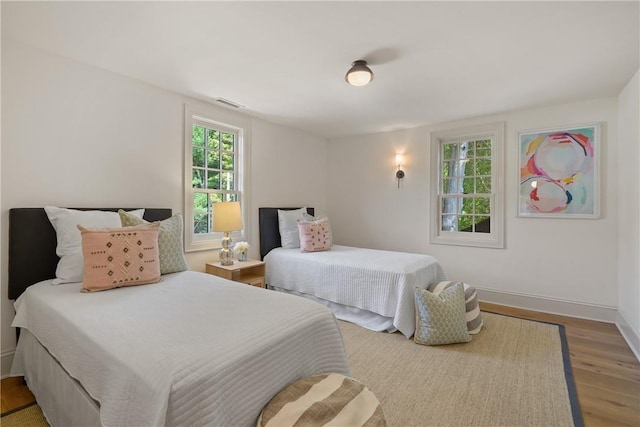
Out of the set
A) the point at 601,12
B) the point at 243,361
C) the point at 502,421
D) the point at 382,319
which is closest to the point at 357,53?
the point at 601,12

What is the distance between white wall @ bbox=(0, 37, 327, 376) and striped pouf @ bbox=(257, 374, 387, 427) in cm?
223

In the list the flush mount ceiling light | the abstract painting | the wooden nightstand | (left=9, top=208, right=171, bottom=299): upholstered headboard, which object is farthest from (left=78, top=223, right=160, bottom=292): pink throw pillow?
the abstract painting

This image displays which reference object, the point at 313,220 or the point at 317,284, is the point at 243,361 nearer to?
the point at 317,284

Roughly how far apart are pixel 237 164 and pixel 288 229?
1052 millimetres

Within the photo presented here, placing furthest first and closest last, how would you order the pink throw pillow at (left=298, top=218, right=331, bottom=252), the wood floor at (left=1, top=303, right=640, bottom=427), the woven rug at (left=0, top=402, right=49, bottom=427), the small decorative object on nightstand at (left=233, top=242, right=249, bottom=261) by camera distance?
the pink throw pillow at (left=298, top=218, right=331, bottom=252) < the small decorative object on nightstand at (left=233, top=242, right=249, bottom=261) < the wood floor at (left=1, top=303, right=640, bottom=427) < the woven rug at (left=0, top=402, right=49, bottom=427)

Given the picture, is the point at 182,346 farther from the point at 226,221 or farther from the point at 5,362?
the point at 226,221

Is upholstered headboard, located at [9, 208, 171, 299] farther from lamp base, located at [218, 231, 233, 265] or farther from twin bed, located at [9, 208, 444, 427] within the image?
lamp base, located at [218, 231, 233, 265]

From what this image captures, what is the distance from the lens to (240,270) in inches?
128

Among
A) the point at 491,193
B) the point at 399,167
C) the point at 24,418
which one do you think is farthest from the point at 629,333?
the point at 24,418

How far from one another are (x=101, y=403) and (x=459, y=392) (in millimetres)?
1948

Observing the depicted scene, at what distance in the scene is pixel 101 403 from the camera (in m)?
1.21

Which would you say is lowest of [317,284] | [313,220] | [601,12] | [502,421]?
[502,421]

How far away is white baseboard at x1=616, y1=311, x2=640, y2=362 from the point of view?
244cm

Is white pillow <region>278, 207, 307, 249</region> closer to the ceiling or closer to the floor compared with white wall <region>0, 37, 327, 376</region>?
closer to the floor
